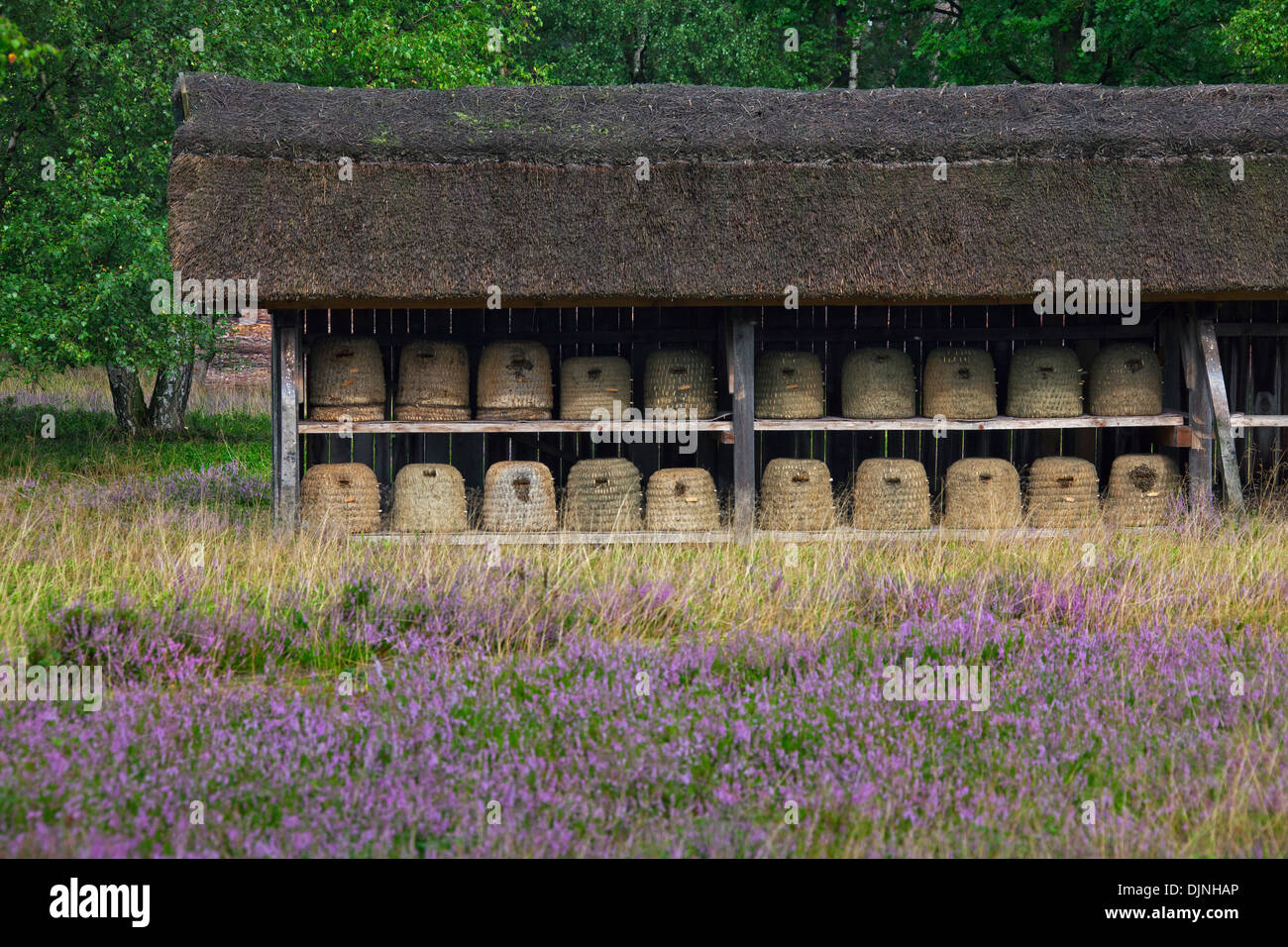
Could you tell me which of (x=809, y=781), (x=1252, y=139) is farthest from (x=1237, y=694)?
(x=1252, y=139)

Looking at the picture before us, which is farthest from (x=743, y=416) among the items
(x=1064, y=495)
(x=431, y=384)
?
(x=1064, y=495)

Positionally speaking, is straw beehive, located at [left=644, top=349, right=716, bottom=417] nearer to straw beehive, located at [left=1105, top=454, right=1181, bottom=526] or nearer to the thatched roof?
the thatched roof

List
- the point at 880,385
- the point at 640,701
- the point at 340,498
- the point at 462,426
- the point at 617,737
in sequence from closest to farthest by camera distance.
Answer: the point at 617,737 < the point at 640,701 < the point at 340,498 < the point at 462,426 < the point at 880,385

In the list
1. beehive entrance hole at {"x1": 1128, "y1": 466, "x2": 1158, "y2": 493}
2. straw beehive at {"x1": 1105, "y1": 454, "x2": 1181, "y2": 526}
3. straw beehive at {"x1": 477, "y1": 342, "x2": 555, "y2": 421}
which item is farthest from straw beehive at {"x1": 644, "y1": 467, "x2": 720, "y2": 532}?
beehive entrance hole at {"x1": 1128, "y1": 466, "x2": 1158, "y2": 493}

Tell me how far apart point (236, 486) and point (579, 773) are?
8867 mm

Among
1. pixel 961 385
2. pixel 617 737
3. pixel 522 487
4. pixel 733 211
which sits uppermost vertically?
pixel 733 211

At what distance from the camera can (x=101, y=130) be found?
1480 cm

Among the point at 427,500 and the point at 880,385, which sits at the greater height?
the point at 880,385

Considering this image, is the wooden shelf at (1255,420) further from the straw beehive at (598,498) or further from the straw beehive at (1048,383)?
the straw beehive at (598,498)

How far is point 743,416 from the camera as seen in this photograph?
32.2 ft

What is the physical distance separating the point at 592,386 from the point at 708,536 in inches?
58.6

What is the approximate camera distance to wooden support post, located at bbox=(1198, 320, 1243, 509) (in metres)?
9.84

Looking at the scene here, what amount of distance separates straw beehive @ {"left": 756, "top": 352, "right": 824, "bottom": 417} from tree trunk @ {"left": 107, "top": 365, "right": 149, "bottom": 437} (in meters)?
9.67

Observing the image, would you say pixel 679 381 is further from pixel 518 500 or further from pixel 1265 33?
pixel 1265 33
